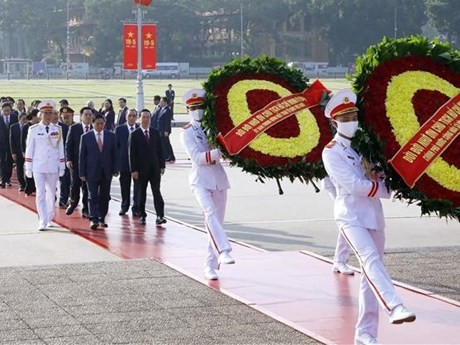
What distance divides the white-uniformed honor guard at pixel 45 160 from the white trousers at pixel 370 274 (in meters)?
7.08

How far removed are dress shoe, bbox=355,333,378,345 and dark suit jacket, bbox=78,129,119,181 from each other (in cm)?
716

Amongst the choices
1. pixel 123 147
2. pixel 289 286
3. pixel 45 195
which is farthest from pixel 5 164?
pixel 289 286

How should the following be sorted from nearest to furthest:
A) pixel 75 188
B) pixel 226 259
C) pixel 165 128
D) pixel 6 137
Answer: pixel 226 259, pixel 75 188, pixel 6 137, pixel 165 128

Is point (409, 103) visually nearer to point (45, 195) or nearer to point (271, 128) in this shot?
point (271, 128)

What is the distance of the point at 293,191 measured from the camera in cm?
1866

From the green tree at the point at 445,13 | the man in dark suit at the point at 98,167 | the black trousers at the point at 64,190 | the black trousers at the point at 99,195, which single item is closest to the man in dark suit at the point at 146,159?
the man in dark suit at the point at 98,167

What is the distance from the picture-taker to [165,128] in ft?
83.1

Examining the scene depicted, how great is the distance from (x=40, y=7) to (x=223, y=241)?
10492cm

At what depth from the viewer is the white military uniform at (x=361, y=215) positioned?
24.7 feet

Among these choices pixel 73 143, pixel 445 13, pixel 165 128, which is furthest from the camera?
pixel 445 13

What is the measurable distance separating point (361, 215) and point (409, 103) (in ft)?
3.55

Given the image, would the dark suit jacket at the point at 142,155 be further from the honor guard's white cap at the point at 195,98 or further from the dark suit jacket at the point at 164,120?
the dark suit jacket at the point at 164,120

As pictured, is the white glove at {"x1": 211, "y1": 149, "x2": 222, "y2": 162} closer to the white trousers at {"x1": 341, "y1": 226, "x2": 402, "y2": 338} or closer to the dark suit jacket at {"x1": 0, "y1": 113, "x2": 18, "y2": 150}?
the white trousers at {"x1": 341, "y1": 226, "x2": 402, "y2": 338}

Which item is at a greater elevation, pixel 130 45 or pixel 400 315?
pixel 130 45
